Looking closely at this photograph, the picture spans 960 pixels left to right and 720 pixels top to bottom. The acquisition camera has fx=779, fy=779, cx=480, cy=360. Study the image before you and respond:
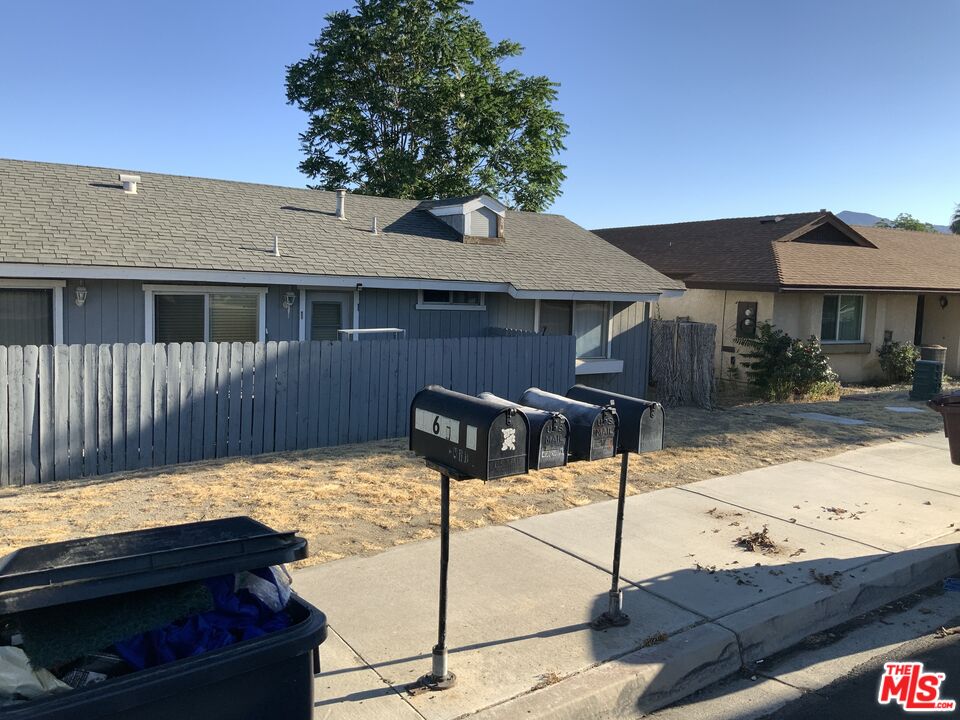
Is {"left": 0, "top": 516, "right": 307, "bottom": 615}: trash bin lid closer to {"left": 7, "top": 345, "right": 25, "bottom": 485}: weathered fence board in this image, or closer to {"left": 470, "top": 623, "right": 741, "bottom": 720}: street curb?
{"left": 470, "top": 623, "right": 741, "bottom": 720}: street curb

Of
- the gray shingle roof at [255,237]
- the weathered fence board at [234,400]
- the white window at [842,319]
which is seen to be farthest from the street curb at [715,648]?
the white window at [842,319]

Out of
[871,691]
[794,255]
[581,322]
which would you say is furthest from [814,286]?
[871,691]

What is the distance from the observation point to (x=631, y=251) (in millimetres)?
25688

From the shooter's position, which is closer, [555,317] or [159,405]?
[159,405]

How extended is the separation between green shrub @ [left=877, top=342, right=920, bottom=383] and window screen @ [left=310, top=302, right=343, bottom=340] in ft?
48.0

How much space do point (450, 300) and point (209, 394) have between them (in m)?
5.78

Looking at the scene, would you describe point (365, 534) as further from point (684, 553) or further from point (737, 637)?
point (737, 637)

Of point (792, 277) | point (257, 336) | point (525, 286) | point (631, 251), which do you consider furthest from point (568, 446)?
point (631, 251)

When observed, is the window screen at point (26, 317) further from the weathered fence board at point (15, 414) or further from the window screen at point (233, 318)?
the weathered fence board at point (15, 414)

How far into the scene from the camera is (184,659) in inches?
114

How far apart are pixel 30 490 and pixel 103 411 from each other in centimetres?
113

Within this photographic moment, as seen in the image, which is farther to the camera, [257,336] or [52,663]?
[257,336]

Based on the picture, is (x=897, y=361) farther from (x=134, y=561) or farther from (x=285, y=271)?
(x=134, y=561)

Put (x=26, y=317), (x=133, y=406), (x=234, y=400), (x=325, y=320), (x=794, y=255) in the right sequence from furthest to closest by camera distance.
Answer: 1. (x=794, y=255)
2. (x=325, y=320)
3. (x=26, y=317)
4. (x=234, y=400)
5. (x=133, y=406)
